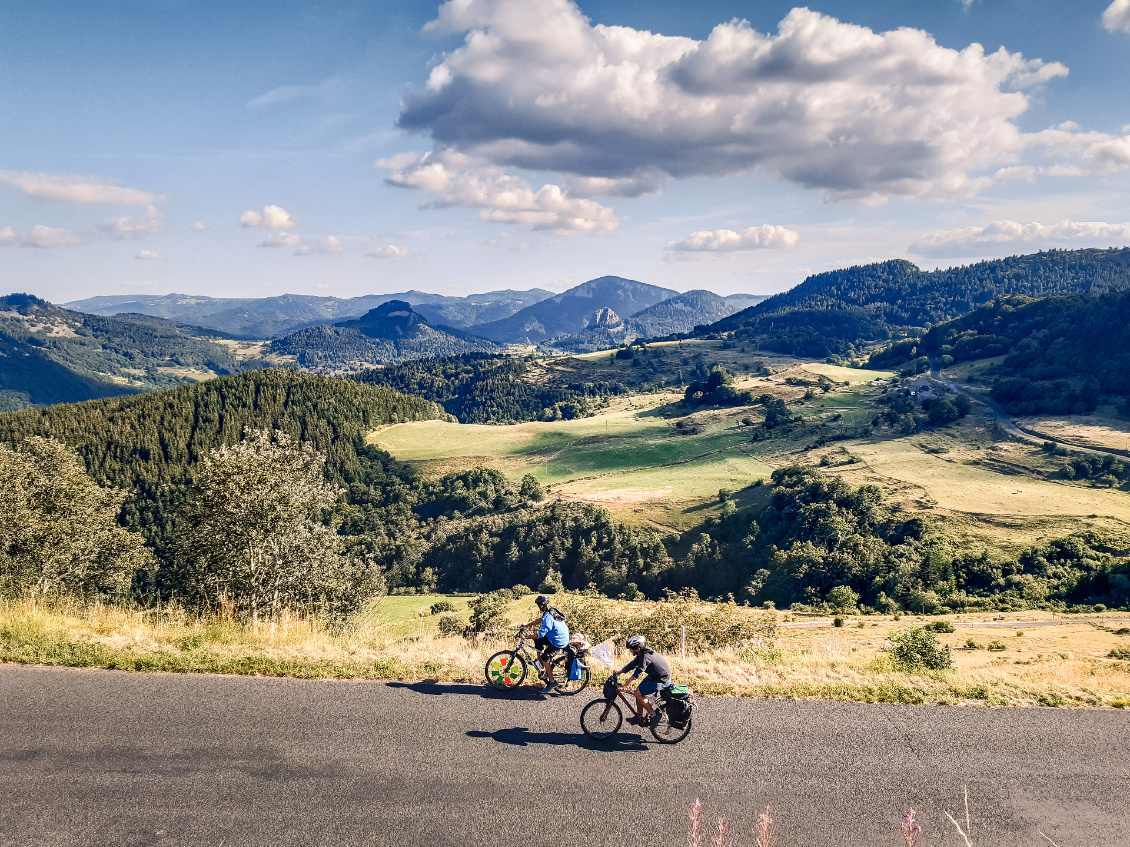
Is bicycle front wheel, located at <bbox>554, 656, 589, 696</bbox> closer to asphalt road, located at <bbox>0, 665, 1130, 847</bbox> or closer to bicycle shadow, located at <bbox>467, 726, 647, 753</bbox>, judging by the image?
asphalt road, located at <bbox>0, 665, 1130, 847</bbox>

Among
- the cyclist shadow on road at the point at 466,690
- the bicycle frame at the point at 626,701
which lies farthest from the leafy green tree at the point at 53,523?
the bicycle frame at the point at 626,701

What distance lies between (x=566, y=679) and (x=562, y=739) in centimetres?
228

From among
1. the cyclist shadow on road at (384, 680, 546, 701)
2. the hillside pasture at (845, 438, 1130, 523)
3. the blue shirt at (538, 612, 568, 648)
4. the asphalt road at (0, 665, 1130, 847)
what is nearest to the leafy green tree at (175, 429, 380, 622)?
the asphalt road at (0, 665, 1130, 847)

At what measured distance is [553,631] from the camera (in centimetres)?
1555

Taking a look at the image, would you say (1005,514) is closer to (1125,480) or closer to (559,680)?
(1125,480)

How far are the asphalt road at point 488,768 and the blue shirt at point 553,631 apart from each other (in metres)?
1.49

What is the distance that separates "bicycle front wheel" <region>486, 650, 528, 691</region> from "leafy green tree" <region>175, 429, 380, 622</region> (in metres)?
12.8

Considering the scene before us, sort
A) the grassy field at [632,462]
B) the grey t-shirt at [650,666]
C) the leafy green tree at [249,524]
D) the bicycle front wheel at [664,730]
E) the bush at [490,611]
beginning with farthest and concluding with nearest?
the grassy field at [632,462] < the bush at [490,611] < the leafy green tree at [249,524] < the grey t-shirt at [650,666] < the bicycle front wheel at [664,730]

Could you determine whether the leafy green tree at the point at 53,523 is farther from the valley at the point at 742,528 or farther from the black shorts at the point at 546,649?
the black shorts at the point at 546,649

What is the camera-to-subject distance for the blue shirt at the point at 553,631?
15.5 metres

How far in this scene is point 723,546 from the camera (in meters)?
96.7

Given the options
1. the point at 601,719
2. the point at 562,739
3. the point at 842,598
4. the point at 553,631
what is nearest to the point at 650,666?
the point at 601,719

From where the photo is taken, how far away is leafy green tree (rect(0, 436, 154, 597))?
1308 inches

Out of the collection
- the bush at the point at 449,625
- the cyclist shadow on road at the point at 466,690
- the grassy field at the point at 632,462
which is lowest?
the bush at the point at 449,625
